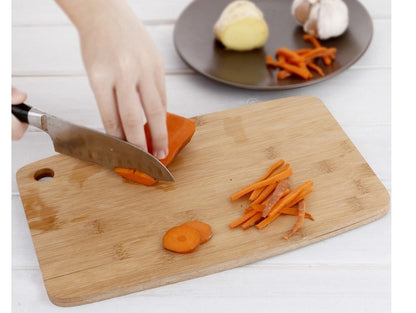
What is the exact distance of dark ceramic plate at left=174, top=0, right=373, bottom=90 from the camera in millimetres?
1964

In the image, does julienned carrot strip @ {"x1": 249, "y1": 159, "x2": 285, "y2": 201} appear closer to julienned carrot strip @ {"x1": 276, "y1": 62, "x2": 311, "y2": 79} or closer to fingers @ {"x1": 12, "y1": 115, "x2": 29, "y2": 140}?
julienned carrot strip @ {"x1": 276, "y1": 62, "x2": 311, "y2": 79}

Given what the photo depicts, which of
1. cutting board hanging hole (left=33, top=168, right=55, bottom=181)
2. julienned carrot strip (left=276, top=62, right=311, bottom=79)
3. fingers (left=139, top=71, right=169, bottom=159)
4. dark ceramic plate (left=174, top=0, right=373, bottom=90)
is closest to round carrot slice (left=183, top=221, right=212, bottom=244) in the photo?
fingers (left=139, top=71, right=169, bottom=159)

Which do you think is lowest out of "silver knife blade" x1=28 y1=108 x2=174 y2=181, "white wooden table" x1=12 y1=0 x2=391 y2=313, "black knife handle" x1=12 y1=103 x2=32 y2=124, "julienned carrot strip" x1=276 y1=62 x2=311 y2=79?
"white wooden table" x1=12 y1=0 x2=391 y2=313

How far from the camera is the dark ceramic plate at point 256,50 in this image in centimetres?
196

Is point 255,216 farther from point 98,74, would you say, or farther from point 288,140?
point 98,74

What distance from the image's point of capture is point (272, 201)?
151 centimetres

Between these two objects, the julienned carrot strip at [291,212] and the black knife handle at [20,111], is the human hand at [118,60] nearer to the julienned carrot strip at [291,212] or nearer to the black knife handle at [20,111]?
the black knife handle at [20,111]

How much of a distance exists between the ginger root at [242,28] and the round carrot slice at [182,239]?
32.5 inches

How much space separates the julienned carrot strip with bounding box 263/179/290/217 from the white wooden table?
4.7 inches

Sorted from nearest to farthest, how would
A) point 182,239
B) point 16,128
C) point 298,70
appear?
1. point 182,239
2. point 16,128
3. point 298,70

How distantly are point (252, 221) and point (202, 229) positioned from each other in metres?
0.12

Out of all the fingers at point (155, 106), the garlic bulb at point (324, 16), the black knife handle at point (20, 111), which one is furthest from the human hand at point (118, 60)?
the garlic bulb at point (324, 16)

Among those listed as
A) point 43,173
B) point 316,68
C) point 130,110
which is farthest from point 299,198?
point 43,173

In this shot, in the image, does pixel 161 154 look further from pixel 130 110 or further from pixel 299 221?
pixel 299 221
